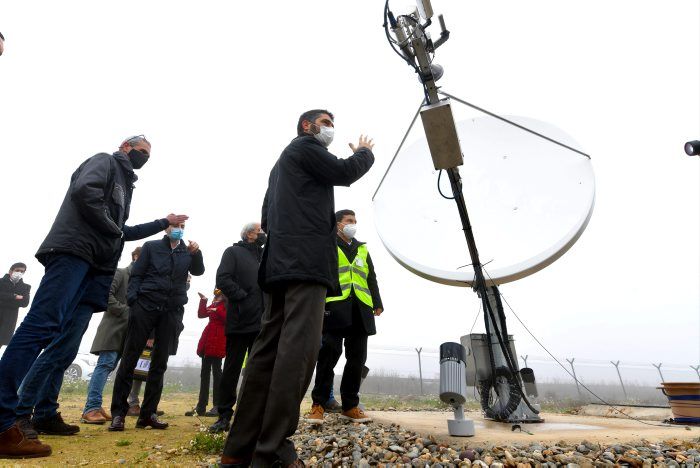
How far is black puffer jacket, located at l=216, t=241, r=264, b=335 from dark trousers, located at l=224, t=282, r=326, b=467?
1663 mm

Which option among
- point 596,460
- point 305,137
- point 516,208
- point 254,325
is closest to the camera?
point 596,460

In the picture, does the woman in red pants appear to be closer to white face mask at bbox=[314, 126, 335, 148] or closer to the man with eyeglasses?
the man with eyeglasses

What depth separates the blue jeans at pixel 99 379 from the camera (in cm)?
415

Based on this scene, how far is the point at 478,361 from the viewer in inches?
161

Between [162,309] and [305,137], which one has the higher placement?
[305,137]

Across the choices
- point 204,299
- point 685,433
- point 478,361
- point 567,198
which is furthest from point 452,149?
point 204,299

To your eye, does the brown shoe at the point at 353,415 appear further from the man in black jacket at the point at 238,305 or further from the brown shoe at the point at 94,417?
the brown shoe at the point at 94,417

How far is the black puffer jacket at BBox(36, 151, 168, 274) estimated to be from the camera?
9.11 ft

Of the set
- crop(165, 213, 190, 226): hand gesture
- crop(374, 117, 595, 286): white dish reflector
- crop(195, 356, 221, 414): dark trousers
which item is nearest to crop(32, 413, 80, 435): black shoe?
crop(165, 213, 190, 226): hand gesture

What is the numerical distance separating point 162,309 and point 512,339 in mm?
3574

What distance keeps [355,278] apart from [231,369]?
1.43 m

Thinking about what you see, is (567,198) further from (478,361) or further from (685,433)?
(685,433)

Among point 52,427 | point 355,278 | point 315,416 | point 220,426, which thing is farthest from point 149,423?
point 355,278

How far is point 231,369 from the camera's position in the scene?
3.67 meters
